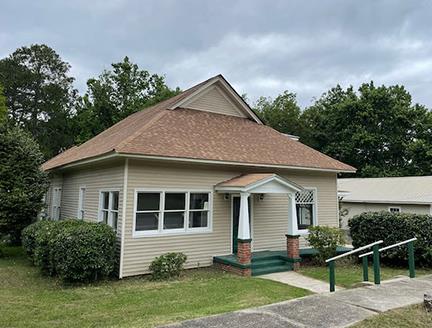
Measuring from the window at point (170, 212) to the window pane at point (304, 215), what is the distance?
4.35m

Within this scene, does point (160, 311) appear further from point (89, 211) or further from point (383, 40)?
point (383, 40)

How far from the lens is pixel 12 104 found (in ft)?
115

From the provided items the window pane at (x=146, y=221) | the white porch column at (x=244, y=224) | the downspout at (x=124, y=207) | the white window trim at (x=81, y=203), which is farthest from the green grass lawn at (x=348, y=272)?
the white window trim at (x=81, y=203)

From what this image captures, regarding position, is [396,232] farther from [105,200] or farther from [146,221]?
[105,200]

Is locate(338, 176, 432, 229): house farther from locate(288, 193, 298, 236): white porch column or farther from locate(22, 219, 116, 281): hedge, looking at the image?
locate(22, 219, 116, 281): hedge

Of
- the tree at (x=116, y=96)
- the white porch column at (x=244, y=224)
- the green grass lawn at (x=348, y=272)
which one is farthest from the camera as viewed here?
the tree at (x=116, y=96)

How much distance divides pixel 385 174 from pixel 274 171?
25.0m

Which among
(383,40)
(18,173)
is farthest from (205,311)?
(383,40)

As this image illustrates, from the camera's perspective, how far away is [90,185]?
12.2 meters

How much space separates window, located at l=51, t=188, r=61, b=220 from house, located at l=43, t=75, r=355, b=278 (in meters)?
2.14

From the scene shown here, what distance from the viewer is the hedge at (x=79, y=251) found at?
833 centimetres

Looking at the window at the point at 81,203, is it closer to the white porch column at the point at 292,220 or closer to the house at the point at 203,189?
the house at the point at 203,189

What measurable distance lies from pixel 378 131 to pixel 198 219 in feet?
95.5

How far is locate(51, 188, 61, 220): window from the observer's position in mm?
16062
